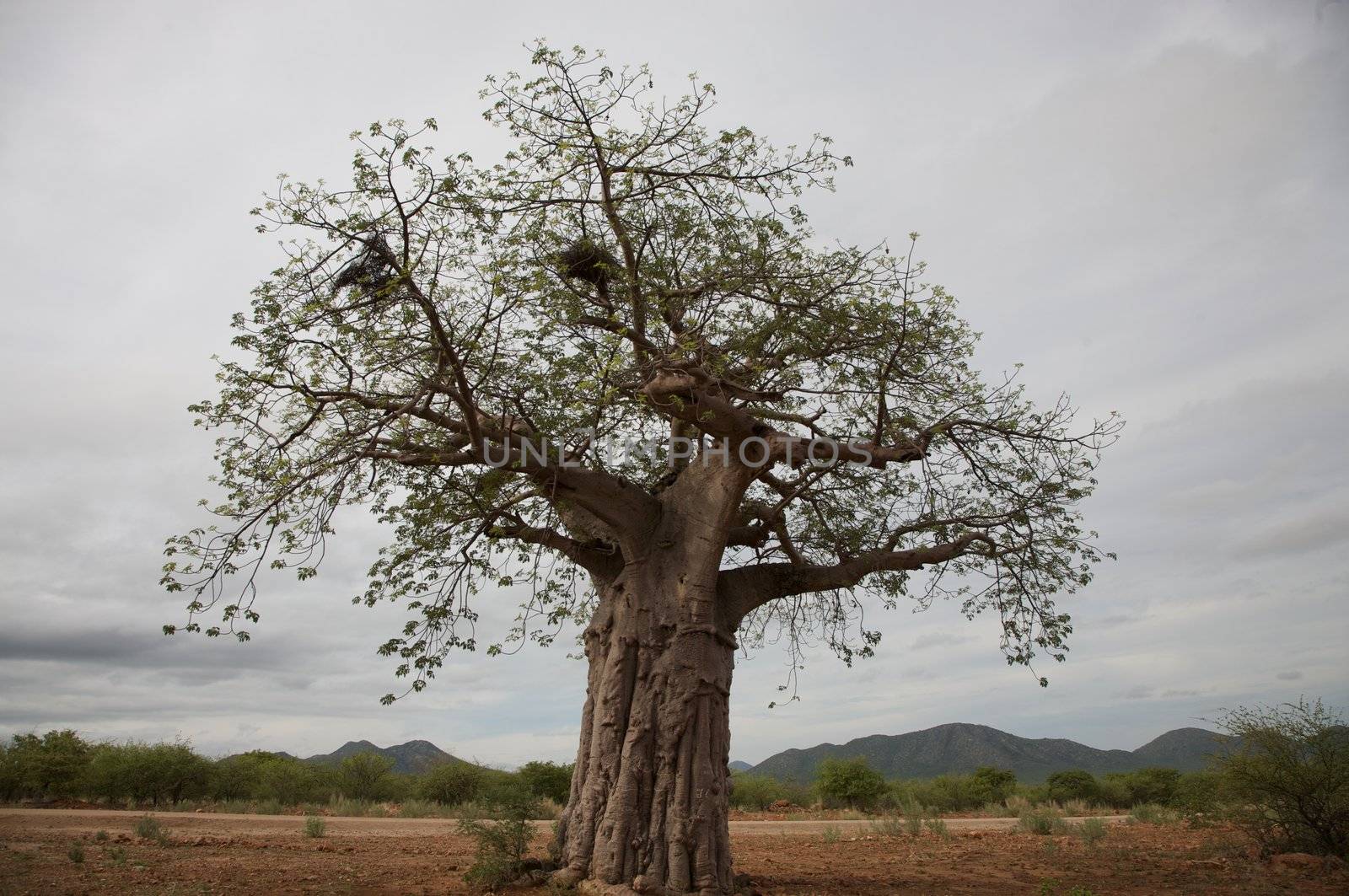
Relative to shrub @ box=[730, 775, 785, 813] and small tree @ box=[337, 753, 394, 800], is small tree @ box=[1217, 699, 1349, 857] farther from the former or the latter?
small tree @ box=[337, 753, 394, 800]

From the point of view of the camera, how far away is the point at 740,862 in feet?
34.5

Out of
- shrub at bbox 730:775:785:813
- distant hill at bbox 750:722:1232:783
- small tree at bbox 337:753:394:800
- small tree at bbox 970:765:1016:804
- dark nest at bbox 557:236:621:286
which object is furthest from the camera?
distant hill at bbox 750:722:1232:783

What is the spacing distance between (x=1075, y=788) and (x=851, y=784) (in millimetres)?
7464

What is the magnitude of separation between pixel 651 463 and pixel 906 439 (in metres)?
3.23

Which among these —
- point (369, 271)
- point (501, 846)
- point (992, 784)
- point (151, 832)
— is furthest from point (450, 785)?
point (369, 271)

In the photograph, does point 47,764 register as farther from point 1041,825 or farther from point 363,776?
point 1041,825

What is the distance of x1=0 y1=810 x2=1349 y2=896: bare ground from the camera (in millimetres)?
7906

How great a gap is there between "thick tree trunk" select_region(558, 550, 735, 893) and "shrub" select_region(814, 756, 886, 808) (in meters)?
15.3

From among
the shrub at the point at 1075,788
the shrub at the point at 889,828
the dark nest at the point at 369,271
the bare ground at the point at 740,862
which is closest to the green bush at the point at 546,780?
the bare ground at the point at 740,862

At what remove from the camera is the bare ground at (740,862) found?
25.9 ft

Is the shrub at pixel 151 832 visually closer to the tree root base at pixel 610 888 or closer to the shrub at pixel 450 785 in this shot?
the tree root base at pixel 610 888

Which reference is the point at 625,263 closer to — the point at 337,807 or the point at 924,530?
the point at 924,530

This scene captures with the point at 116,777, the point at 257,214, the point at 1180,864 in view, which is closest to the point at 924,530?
the point at 1180,864

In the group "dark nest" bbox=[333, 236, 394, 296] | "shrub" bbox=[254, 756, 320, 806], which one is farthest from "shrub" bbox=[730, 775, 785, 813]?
"dark nest" bbox=[333, 236, 394, 296]
